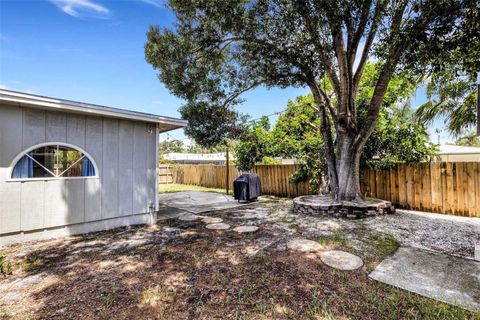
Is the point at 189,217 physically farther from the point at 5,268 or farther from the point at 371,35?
the point at 371,35

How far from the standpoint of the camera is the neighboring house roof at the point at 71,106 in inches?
146

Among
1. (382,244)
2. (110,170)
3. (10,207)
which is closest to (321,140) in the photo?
(382,244)

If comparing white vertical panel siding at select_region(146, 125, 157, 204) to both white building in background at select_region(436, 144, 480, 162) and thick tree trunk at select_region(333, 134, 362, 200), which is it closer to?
thick tree trunk at select_region(333, 134, 362, 200)

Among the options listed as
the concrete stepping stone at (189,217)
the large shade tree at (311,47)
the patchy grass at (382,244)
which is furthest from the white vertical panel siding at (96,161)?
the patchy grass at (382,244)

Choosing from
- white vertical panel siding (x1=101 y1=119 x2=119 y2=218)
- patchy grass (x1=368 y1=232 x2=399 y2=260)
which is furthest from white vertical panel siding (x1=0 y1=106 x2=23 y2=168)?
patchy grass (x1=368 y1=232 x2=399 y2=260)

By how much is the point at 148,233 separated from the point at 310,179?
582 cm

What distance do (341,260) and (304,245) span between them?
0.71 m

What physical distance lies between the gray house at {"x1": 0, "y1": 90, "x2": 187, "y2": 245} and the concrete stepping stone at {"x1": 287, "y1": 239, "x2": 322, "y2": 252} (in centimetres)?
341

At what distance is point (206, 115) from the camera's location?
7.84m

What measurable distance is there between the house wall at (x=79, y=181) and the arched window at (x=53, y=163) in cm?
11

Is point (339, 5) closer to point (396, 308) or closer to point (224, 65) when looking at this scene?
point (224, 65)

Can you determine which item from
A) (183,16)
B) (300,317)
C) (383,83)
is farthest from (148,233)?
(383,83)

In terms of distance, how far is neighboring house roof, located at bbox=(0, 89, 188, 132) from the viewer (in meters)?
3.72

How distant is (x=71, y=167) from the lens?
14.9ft
